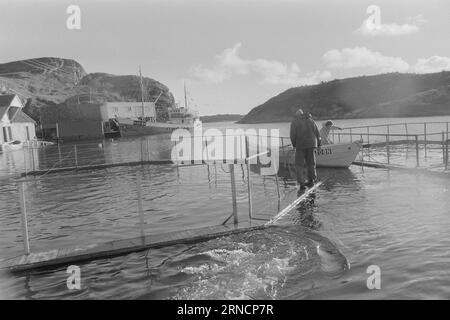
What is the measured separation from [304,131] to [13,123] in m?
60.1

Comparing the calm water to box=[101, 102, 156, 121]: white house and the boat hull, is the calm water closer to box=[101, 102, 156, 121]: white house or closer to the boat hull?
the boat hull

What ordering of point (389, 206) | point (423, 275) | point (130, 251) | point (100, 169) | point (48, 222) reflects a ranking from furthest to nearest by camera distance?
point (100, 169) < point (48, 222) < point (389, 206) < point (130, 251) < point (423, 275)

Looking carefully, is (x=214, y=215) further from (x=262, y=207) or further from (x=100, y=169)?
(x=100, y=169)

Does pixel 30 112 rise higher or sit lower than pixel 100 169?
Answer: higher

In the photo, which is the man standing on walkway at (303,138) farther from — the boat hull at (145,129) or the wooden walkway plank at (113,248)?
the boat hull at (145,129)

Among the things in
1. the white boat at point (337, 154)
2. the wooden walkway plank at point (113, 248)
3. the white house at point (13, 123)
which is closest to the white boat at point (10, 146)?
the white house at point (13, 123)

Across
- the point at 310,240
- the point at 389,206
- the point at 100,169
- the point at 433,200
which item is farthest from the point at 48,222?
the point at 100,169

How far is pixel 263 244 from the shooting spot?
808 cm

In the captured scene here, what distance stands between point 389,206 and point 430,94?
180 m

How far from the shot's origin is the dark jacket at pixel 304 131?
14.1 meters

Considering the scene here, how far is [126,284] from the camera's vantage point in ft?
21.6

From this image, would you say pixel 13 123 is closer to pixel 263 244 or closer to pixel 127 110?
pixel 127 110

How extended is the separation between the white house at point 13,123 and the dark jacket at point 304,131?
54624mm

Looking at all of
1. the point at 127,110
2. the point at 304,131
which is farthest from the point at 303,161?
the point at 127,110
